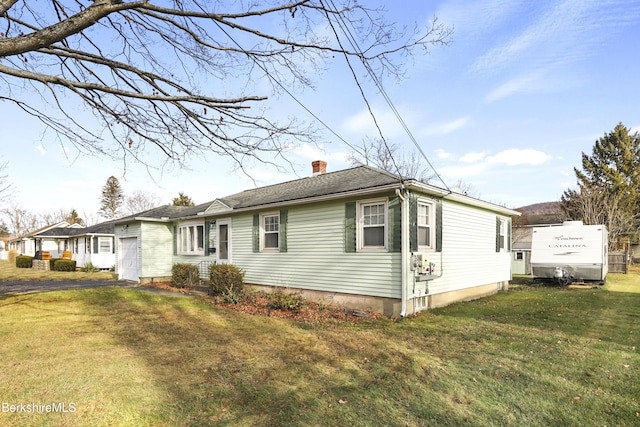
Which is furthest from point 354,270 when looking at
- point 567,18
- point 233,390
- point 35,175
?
point 35,175

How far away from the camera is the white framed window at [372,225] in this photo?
9333mm

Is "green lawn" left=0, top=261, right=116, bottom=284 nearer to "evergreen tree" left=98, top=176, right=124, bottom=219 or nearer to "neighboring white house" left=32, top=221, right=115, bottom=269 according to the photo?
"neighboring white house" left=32, top=221, right=115, bottom=269

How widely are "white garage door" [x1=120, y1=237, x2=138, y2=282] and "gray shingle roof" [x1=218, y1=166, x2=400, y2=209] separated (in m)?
6.36

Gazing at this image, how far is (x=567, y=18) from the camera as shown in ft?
23.7

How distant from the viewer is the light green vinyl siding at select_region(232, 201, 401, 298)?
9.22 m

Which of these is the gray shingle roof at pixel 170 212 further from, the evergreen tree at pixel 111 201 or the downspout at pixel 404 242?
the evergreen tree at pixel 111 201

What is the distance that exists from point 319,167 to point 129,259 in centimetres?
1121

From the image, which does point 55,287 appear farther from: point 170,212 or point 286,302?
point 286,302

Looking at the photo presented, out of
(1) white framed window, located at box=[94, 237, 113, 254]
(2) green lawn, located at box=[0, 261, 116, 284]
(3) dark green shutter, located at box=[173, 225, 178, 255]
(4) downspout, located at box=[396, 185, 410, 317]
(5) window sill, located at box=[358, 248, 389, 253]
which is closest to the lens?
(4) downspout, located at box=[396, 185, 410, 317]

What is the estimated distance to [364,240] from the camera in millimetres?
9711

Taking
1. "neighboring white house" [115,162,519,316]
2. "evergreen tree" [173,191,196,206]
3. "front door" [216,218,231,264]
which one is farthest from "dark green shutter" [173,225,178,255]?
"evergreen tree" [173,191,196,206]

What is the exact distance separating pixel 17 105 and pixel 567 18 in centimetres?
1077

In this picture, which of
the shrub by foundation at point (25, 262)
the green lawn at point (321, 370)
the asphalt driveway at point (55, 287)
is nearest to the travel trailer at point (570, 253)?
the green lawn at point (321, 370)

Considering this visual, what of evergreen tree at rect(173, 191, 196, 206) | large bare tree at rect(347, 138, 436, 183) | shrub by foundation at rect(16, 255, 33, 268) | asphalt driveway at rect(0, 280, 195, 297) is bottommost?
shrub by foundation at rect(16, 255, 33, 268)
